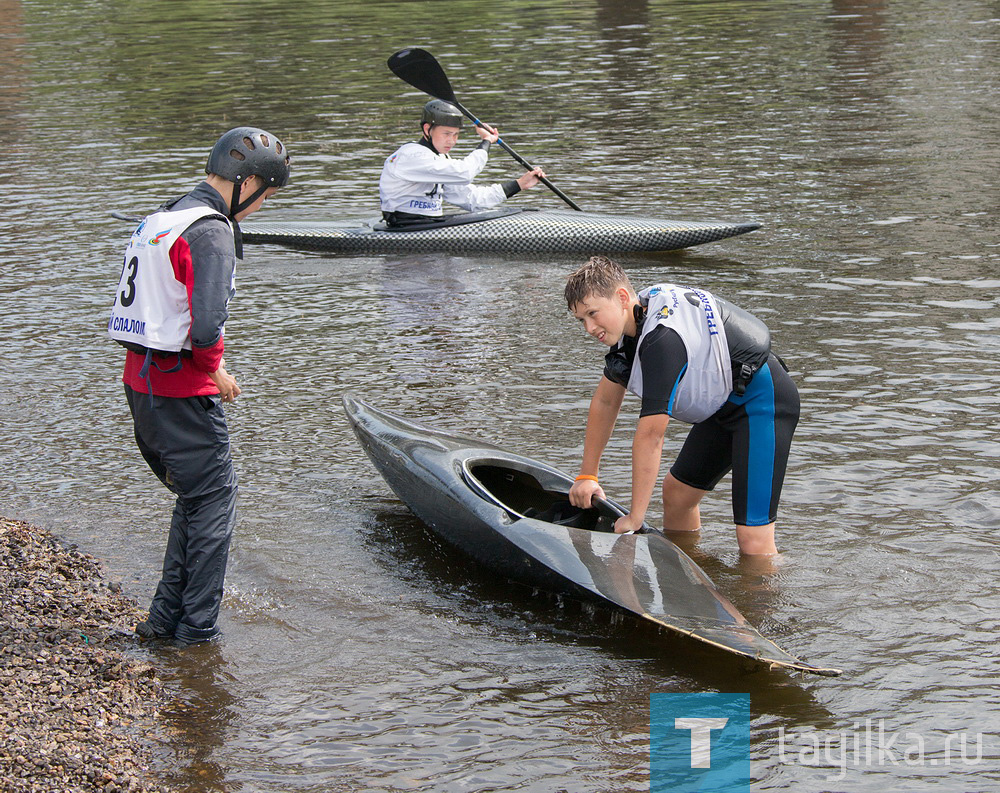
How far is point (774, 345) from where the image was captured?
25.1 feet

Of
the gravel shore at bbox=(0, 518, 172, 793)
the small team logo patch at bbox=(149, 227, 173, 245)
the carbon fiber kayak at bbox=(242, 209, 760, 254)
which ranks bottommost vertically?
the gravel shore at bbox=(0, 518, 172, 793)

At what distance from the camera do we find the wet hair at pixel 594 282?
13.7ft

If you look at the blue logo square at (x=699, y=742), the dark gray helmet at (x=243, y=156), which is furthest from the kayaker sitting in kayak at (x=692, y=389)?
the dark gray helmet at (x=243, y=156)

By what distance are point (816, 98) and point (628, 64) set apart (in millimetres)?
4818

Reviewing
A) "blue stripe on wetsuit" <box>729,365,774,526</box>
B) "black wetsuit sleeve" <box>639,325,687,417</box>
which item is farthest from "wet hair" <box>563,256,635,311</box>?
"blue stripe on wetsuit" <box>729,365,774,526</box>

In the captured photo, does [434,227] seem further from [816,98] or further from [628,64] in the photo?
[628,64]

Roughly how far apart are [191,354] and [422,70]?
780 cm

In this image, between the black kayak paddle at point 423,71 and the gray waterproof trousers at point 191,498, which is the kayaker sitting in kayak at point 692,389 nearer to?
the gray waterproof trousers at point 191,498

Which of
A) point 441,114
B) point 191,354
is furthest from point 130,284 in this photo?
point 441,114

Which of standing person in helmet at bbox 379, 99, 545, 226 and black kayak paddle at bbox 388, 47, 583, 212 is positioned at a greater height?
black kayak paddle at bbox 388, 47, 583, 212

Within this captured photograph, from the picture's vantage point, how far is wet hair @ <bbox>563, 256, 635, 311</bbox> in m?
4.18

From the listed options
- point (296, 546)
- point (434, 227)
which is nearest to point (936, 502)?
point (296, 546)

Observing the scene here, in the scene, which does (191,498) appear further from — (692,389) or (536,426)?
(536,426)

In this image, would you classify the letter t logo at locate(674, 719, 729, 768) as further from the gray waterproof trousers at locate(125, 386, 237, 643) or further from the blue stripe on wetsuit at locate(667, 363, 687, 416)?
the gray waterproof trousers at locate(125, 386, 237, 643)
